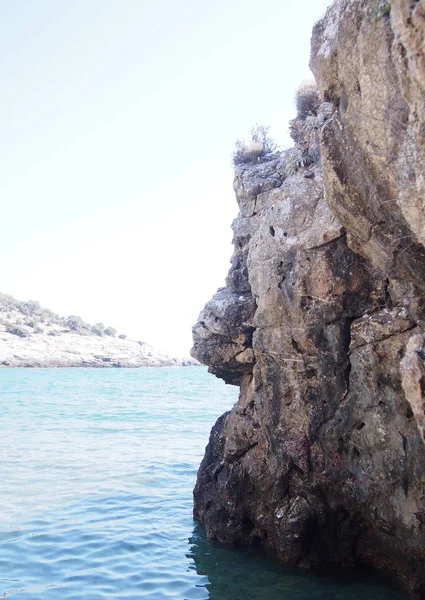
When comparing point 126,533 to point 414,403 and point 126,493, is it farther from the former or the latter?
point 414,403

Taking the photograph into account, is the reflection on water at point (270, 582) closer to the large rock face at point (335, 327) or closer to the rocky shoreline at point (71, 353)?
the large rock face at point (335, 327)

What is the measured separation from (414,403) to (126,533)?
323 inches

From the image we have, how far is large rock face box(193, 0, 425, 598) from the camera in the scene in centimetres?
645

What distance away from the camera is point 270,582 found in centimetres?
977

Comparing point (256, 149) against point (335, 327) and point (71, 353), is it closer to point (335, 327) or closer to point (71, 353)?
point (335, 327)

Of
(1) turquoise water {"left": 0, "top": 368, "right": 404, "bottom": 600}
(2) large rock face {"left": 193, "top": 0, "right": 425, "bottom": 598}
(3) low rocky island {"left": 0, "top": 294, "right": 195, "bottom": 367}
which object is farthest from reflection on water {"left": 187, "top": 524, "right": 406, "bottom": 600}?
(3) low rocky island {"left": 0, "top": 294, "right": 195, "bottom": 367}

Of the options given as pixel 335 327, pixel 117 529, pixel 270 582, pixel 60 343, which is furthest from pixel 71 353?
pixel 335 327

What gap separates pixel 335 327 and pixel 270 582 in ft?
14.1

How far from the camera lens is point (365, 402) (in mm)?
9266

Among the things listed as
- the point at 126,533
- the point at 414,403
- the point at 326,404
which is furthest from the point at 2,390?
the point at 414,403

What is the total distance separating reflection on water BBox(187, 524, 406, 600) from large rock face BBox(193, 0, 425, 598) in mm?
319

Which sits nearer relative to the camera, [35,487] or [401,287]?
[401,287]

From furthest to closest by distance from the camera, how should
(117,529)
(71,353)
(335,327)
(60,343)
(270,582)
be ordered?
(60,343)
(71,353)
(117,529)
(270,582)
(335,327)

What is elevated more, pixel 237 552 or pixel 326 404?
pixel 326 404
